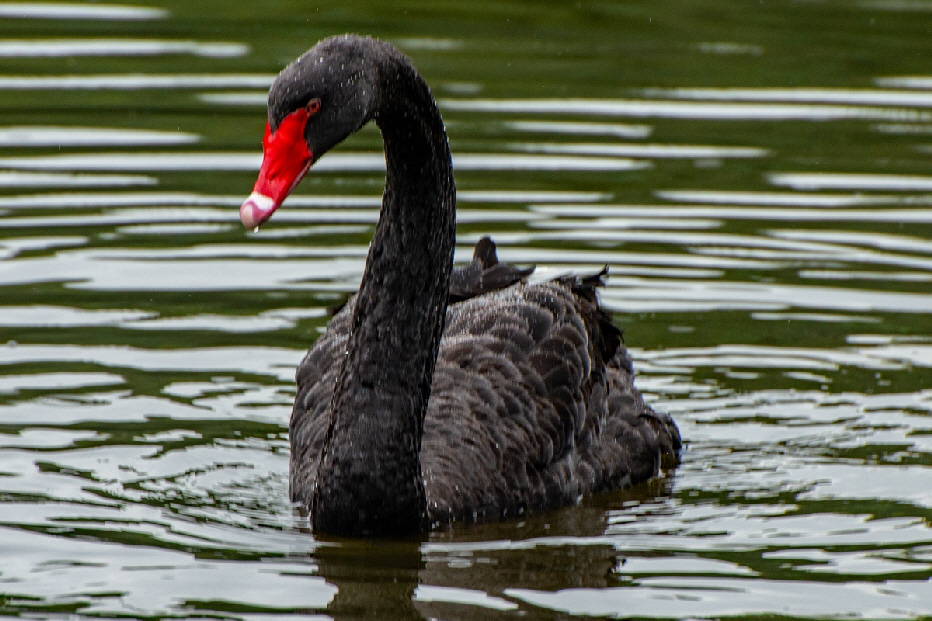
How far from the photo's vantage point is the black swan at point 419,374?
6.16 m

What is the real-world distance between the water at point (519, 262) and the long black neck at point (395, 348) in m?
0.20

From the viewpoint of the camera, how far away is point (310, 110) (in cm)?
597

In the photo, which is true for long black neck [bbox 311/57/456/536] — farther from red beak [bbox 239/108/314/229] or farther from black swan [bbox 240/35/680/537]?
red beak [bbox 239/108/314/229]

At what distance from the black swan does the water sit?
18 centimetres

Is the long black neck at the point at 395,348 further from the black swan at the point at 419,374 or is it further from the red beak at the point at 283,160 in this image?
the red beak at the point at 283,160

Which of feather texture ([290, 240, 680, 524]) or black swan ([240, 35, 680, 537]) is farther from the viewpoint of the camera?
feather texture ([290, 240, 680, 524])

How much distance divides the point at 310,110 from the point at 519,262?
5.14 m

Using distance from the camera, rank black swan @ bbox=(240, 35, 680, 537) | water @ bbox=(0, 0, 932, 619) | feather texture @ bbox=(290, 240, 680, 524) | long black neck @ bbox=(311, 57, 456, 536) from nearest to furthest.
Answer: black swan @ bbox=(240, 35, 680, 537) < water @ bbox=(0, 0, 932, 619) < long black neck @ bbox=(311, 57, 456, 536) < feather texture @ bbox=(290, 240, 680, 524)

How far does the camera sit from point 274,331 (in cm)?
975

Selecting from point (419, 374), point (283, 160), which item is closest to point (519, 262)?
point (419, 374)

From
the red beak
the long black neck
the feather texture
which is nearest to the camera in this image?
the red beak

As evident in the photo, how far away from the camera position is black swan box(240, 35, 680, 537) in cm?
616

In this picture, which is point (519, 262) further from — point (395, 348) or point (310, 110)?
point (310, 110)

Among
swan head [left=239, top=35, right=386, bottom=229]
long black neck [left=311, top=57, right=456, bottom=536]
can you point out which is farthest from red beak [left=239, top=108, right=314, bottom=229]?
long black neck [left=311, top=57, right=456, bottom=536]
